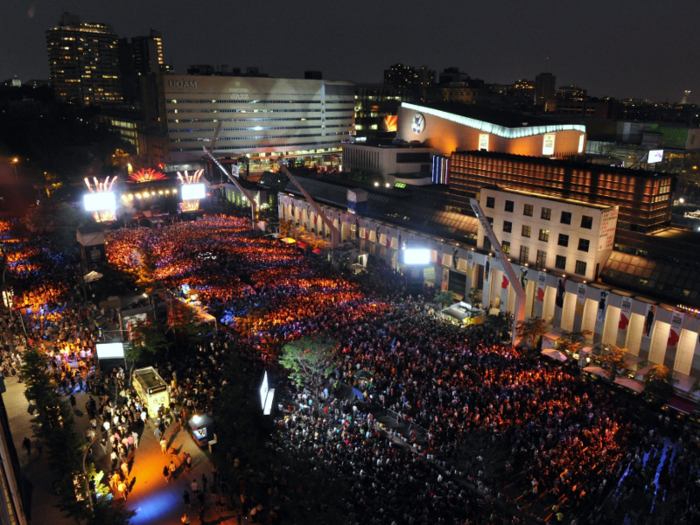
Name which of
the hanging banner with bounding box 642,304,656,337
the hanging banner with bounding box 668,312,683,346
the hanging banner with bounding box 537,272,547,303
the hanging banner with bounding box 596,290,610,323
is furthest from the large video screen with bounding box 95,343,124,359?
the hanging banner with bounding box 668,312,683,346

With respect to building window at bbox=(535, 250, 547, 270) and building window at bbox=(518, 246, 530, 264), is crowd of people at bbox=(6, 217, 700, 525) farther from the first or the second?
building window at bbox=(518, 246, 530, 264)

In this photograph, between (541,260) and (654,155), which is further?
(654,155)

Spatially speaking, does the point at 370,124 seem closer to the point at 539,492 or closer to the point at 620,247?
the point at 620,247

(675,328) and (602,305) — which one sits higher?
(675,328)

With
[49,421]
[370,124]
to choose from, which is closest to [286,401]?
[49,421]

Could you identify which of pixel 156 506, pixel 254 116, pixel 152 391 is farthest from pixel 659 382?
pixel 254 116

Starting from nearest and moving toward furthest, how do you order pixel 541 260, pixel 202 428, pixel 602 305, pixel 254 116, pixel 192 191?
pixel 202 428
pixel 602 305
pixel 541 260
pixel 192 191
pixel 254 116

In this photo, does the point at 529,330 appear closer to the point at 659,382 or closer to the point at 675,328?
the point at 659,382
